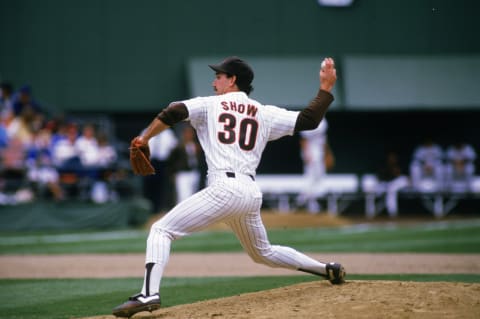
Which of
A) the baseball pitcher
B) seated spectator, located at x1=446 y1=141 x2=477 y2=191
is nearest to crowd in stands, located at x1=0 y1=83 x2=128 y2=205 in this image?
seated spectator, located at x1=446 y1=141 x2=477 y2=191

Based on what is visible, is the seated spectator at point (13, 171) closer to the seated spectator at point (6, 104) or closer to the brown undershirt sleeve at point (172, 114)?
the seated spectator at point (6, 104)

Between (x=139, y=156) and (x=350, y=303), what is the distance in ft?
5.95

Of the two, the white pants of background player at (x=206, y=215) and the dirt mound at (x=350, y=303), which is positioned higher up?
the white pants of background player at (x=206, y=215)

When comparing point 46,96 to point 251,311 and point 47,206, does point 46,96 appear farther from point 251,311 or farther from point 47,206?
point 251,311

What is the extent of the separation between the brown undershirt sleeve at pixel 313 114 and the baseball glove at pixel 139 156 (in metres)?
1.16

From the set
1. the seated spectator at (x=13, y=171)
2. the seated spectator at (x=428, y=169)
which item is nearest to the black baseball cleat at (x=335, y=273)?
the seated spectator at (x=13, y=171)

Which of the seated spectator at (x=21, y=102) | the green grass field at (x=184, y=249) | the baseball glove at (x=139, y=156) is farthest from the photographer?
the seated spectator at (x=21, y=102)

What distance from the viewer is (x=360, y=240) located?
45.8 ft

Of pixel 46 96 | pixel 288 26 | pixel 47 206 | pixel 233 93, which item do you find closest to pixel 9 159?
pixel 47 206

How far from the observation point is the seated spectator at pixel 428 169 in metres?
20.9

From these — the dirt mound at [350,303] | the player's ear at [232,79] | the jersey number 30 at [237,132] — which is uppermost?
the player's ear at [232,79]

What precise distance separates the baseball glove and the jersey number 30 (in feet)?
1.80

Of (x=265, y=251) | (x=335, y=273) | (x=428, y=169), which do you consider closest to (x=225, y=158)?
(x=265, y=251)

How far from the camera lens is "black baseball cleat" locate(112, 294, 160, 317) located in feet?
17.8
